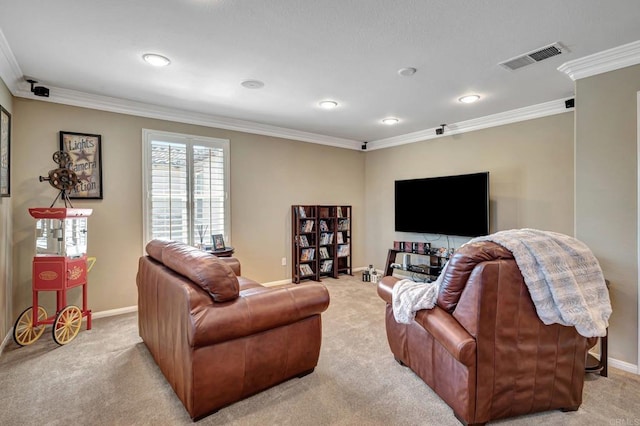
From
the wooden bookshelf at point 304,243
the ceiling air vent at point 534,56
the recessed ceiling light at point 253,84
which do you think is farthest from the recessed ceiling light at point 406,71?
the wooden bookshelf at point 304,243

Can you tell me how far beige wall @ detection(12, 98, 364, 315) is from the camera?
318 centimetres

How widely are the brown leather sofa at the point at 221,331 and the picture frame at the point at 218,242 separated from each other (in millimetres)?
1723

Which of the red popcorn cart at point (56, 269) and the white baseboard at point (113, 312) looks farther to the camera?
the white baseboard at point (113, 312)

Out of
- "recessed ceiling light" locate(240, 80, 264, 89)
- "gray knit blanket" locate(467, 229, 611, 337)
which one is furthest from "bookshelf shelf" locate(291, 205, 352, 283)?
"gray knit blanket" locate(467, 229, 611, 337)

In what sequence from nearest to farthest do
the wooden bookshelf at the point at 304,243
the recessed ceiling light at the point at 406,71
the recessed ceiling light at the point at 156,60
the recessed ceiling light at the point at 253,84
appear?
the recessed ceiling light at the point at 156,60 → the recessed ceiling light at the point at 406,71 → the recessed ceiling light at the point at 253,84 → the wooden bookshelf at the point at 304,243

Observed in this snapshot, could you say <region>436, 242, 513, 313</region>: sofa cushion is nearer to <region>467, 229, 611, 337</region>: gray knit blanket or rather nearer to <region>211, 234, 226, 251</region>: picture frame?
<region>467, 229, 611, 337</region>: gray knit blanket

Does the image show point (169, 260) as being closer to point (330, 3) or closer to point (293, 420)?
point (293, 420)

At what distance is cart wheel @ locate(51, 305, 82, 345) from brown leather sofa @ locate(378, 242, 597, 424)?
128 inches

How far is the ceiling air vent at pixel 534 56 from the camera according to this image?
7.90 ft

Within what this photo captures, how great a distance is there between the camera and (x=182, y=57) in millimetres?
2576

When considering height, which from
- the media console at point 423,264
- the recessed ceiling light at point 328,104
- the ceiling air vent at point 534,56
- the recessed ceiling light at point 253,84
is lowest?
the media console at point 423,264

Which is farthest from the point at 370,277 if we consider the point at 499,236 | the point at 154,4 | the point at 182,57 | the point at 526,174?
the point at 154,4

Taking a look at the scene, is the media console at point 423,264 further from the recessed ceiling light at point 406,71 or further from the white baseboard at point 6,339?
the white baseboard at point 6,339

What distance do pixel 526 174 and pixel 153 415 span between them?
15.1 ft
